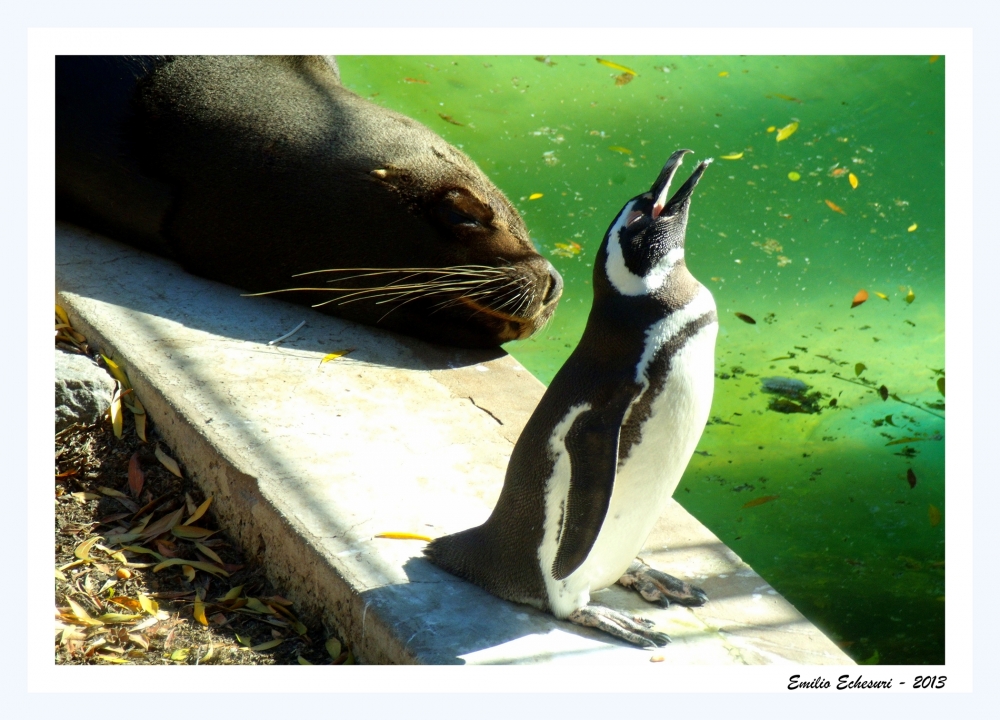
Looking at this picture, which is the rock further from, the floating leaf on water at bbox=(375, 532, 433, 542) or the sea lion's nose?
the sea lion's nose

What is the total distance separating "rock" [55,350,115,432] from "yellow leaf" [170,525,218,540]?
0.54 meters

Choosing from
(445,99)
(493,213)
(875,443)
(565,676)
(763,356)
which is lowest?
(565,676)

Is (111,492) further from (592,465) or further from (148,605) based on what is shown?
(592,465)

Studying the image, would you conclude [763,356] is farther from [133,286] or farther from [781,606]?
[133,286]

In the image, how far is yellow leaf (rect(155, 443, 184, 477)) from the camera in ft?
10.8

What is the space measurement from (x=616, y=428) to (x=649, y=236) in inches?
18.8

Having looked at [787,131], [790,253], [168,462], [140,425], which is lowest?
[168,462]

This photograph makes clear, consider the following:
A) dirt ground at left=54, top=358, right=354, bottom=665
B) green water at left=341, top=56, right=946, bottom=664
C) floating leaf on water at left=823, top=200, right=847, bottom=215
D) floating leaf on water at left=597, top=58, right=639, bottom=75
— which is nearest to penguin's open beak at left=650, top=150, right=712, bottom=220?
dirt ground at left=54, top=358, right=354, bottom=665

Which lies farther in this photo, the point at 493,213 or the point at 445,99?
the point at 445,99

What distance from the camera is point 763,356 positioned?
15.2 feet

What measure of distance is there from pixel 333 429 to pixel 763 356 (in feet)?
7.23

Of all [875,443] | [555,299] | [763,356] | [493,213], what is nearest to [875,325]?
[763,356]

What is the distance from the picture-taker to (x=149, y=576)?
115 inches

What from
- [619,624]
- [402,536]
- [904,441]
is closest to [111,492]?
[402,536]
